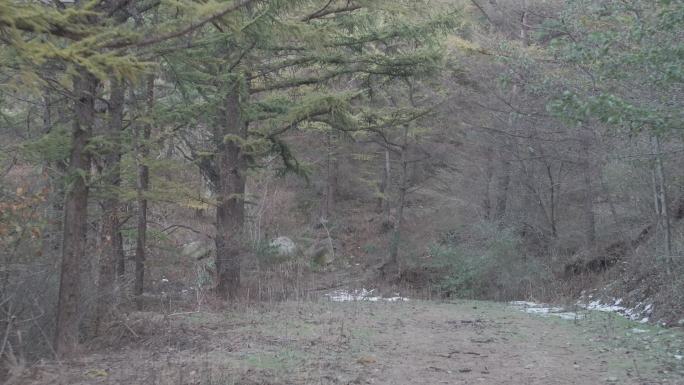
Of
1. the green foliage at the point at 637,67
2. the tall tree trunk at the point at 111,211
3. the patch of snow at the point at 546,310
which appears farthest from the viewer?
the patch of snow at the point at 546,310

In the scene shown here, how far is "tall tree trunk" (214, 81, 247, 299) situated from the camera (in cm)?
1562

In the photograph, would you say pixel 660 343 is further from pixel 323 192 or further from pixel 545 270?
pixel 323 192

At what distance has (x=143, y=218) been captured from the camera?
13828mm

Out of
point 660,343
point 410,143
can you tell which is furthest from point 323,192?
point 660,343

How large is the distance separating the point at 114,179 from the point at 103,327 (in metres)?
2.27

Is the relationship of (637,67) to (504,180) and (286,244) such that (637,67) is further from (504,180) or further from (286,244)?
(286,244)

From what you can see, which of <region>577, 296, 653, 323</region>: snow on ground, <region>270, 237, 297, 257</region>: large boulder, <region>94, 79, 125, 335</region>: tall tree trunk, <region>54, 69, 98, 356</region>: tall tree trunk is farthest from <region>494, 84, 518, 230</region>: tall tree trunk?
<region>54, 69, 98, 356</region>: tall tree trunk

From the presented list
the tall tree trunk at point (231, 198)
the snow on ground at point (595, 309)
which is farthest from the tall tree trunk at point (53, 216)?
the snow on ground at point (595, 309)

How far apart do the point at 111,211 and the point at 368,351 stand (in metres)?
4.83

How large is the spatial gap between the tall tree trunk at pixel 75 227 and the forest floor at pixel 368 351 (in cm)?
46

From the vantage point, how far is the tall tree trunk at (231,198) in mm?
15617

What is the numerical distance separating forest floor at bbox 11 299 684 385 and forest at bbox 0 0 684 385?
0.07m

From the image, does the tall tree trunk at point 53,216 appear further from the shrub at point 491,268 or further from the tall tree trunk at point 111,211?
the shrub at point 491,268

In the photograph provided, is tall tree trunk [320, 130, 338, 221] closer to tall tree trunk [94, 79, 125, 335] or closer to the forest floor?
the forest floor
